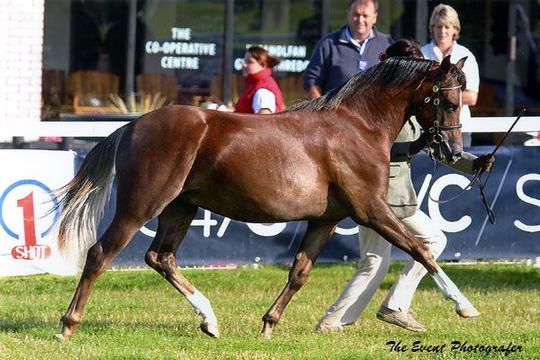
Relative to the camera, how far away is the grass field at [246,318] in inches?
302

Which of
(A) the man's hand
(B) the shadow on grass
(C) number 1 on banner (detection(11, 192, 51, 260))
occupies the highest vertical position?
(A) the man's hand

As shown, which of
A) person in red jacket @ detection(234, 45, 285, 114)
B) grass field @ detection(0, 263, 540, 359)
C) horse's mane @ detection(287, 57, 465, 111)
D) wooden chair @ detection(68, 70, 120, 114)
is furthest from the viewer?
wooden chair @ detection(68, 70, 120, 114)

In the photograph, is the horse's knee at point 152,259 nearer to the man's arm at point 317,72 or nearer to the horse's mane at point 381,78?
the horse's mane at point 381,78

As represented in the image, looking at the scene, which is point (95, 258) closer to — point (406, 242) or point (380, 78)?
point (406, 242)

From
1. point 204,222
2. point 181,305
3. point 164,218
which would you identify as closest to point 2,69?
point 204,222

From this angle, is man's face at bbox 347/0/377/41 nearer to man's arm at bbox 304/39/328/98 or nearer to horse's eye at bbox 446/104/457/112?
man's arm at bbox 304/39/328/98

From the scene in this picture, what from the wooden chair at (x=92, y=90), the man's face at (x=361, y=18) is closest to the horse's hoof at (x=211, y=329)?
the man's face at (x=361, y=18)

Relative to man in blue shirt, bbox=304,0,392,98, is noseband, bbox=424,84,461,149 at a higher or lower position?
lower

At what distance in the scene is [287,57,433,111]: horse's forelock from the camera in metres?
8.23

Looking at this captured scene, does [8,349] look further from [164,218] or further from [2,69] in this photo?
[2,69]

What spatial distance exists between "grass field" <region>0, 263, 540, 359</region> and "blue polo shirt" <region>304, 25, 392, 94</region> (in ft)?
5.81

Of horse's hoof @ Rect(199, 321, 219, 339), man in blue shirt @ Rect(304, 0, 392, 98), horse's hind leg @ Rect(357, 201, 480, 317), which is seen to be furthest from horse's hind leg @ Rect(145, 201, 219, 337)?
man in blue shirt @ Rect(304, 0, 392, 98)

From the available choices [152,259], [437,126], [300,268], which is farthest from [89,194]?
[437,126]

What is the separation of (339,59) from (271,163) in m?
2.02
